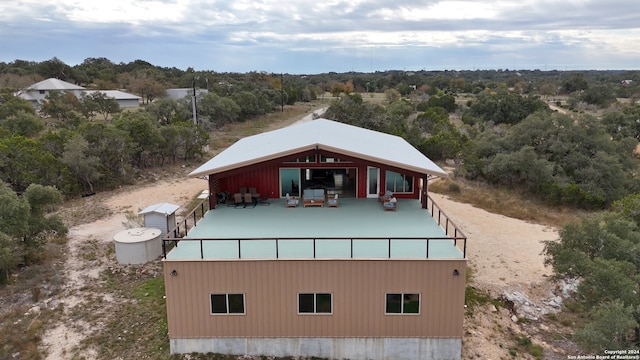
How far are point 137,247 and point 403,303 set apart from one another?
404 inches

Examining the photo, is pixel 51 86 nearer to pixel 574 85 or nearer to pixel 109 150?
pixel 109 150

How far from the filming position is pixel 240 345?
11461mm

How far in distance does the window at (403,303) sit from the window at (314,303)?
150cm

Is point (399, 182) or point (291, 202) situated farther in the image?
point (399, 182)

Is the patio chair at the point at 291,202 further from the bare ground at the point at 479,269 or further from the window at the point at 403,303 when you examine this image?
the bare ground at the point at 479,269

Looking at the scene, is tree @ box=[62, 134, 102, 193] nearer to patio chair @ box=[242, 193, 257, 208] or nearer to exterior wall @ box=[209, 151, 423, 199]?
exterior wall @ box=[209, 151, 423, 199]

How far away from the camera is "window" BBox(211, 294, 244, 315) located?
11.2 meters

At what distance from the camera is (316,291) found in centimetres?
1105

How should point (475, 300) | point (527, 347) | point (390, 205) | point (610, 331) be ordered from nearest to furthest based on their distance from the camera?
1. point (610, 331)
2. point (527, 347)
3. point (475, 300)
4. point (390, 205)

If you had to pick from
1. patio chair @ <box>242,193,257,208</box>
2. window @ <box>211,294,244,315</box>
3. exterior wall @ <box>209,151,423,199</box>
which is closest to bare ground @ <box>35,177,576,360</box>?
window @ <box>211,294,244,315</box>

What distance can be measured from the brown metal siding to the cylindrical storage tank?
5.95 metres

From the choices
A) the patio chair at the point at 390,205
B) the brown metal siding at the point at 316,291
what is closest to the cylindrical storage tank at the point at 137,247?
the brown metal siding at the point at 316,291

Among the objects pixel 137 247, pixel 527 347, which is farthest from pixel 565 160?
pixel 137 247

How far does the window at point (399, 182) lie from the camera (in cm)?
1603
